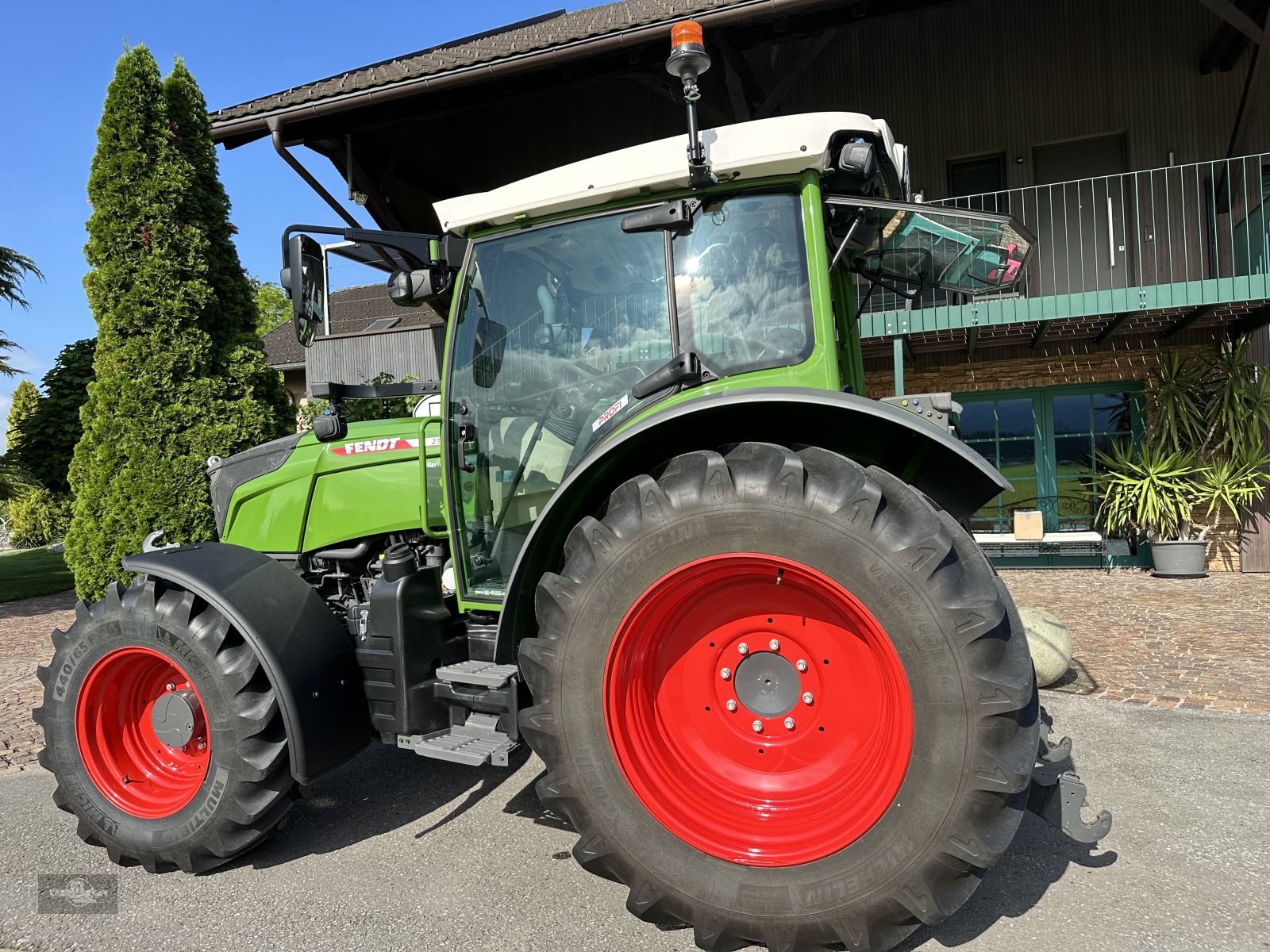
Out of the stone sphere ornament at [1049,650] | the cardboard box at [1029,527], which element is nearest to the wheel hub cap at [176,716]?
the stone sphere ornament at [1049,650]

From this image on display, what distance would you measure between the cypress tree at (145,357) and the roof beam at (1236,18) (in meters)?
9.34

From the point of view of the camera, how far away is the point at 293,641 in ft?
8.08

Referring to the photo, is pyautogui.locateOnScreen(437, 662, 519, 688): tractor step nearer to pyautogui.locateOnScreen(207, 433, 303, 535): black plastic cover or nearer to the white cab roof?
pyautogui.locateOnScreen(207, 433, 303, 535): black plastic cover

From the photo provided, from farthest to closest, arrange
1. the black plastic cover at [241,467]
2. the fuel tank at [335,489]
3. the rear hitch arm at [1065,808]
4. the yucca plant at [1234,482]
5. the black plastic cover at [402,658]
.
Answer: the yucca plant at [1234,482] → the black plastic cover at [241,467] → the fuel tank at [335,489] → the black plastic cover at [402,658] → the rear hitch arm at [1065,808]

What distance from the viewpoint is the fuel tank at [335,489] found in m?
2.79

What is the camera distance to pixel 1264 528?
8.06 m

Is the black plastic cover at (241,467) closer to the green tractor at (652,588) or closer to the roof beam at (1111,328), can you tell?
the green tractor at (652,588)

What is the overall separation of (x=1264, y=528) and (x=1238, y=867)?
294 inches

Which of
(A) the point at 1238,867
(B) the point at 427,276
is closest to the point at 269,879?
(B) the point at 427,276

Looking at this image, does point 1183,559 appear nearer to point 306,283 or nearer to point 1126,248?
point 1126,248

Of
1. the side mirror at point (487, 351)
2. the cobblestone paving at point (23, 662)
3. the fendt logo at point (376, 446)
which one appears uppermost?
the side mirror at point (487, 351)

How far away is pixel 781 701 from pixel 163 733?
204 cm

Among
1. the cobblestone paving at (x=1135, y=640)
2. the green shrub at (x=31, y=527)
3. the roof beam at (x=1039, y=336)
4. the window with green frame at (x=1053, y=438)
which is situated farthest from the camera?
the green shrub at (x=31, y=527)

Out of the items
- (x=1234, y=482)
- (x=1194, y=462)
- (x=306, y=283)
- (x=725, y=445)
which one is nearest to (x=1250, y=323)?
(x=1194, y=462)
